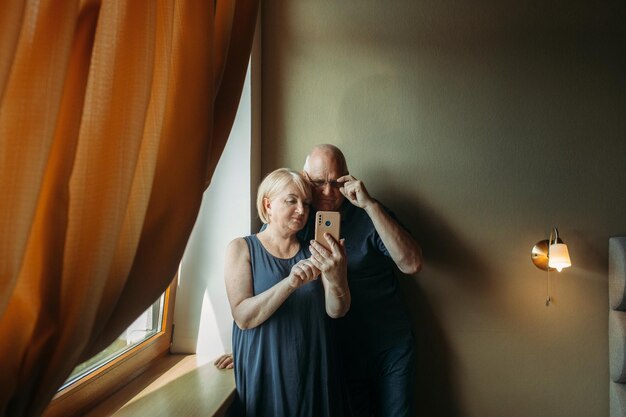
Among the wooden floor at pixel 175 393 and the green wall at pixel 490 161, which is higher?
the green wall at pixel 490 161

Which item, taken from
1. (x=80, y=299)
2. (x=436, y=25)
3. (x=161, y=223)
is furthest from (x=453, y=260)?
(x=80, y=299)

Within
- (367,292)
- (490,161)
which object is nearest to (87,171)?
(367,292)

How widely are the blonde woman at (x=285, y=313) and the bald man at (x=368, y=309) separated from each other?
219 mm

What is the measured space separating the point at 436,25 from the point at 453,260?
3.65ft

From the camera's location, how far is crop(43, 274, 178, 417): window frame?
1.19 m

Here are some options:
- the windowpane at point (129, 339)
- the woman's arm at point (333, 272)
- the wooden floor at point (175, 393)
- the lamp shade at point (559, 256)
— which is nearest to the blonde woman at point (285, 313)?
the woman's arm at point (333, 272)

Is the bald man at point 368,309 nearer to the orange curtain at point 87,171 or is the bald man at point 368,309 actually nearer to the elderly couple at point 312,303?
the elderly couple at point 312,303

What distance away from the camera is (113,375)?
4.68 feet

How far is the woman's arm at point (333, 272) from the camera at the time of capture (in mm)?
1342

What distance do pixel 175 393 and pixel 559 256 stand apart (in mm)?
1595

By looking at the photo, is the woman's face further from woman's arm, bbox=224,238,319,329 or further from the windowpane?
the windowpane

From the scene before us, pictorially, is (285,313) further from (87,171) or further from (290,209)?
(87,171)

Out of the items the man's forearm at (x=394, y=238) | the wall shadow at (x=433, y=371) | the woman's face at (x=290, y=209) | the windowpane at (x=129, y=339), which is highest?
the woman's face at (x=290, y=209)

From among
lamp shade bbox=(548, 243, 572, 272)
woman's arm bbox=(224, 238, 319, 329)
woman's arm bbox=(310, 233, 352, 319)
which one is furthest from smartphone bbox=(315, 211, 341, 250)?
lamp shade bbox=(548, 243, 572, 272)
